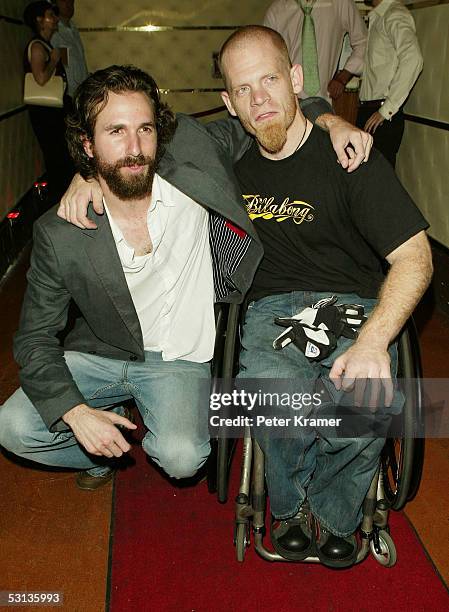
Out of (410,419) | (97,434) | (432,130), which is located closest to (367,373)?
(410,419)

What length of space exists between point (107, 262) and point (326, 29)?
2718mm

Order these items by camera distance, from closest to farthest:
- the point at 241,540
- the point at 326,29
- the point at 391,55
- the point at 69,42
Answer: the point at 241,540
the point at 391,55
the point at 326,29
the point at 69,42

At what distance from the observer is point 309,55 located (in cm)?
382

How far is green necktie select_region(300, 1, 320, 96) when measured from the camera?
3.75 metres

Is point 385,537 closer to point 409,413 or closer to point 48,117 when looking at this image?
point 409,413

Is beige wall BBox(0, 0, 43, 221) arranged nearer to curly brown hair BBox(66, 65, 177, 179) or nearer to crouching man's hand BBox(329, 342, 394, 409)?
curly brown hair BBox(66, 65, 177, 179)

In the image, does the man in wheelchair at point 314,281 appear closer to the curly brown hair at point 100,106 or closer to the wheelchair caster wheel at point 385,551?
the wheelchair caster wheel at point 385,551

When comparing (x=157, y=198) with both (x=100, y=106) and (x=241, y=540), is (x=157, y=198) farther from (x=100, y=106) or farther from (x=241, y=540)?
(x=241, y=540)

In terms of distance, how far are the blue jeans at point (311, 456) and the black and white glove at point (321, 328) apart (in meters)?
0.06

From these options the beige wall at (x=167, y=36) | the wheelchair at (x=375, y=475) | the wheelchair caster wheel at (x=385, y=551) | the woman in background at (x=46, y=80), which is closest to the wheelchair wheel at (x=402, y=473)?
the wheelchair at (x=375, y=475)

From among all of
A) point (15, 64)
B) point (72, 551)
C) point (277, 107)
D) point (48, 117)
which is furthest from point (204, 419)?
point (15, 64)

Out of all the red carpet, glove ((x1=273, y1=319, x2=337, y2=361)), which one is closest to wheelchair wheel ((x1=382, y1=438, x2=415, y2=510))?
the red carpet

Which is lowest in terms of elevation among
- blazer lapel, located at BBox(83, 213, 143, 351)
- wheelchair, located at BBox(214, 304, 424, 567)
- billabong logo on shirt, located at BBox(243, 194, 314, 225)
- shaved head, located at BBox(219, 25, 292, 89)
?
wheelchair, located at BBox(214, 304, 424, 567)

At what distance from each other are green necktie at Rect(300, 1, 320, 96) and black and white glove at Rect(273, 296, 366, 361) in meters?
2.49
